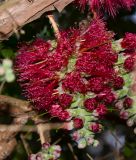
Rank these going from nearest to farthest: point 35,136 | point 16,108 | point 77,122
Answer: point 77,122
point 16,108
point 35,136

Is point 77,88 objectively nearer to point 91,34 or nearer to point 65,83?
point 65,83

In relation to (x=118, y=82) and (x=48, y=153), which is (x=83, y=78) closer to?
(x=118, y=82)

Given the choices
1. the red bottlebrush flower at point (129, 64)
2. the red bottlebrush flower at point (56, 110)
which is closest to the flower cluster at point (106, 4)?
the red bottlebrush flower at point (129, 64)

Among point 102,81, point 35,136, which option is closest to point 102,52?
point 102,81

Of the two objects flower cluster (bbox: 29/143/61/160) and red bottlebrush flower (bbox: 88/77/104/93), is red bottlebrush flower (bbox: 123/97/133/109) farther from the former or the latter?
flower cluster (bbox: 29/143/61/160)

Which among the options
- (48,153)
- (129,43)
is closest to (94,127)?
(48,153)

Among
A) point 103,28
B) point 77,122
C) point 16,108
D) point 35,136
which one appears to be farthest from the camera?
point 35,136
